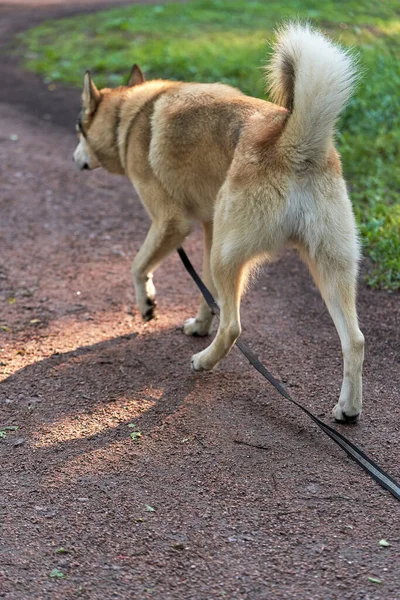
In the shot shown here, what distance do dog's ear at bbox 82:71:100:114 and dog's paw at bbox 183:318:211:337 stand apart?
1.65 metres

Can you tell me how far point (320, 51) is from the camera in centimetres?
344

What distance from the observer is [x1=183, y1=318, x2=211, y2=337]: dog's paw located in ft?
15.9

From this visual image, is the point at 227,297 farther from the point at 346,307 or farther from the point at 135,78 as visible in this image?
the point at 135,78

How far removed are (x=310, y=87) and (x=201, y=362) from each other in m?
1.63

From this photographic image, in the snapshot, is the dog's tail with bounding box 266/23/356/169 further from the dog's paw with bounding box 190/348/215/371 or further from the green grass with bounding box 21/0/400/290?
the dog's paw with bounding box 190/348/215/371

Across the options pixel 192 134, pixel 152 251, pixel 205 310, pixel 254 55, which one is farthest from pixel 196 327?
pixel 254 55

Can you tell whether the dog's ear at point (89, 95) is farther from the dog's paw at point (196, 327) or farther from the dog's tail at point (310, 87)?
the dog's tail at point (310, 87)

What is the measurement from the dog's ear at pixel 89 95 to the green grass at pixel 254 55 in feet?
3.99

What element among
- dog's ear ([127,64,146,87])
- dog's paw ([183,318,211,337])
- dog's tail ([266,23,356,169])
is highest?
dog's tail ([266,23,356,169])

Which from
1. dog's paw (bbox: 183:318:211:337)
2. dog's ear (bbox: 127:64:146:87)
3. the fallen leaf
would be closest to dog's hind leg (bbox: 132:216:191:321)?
dog's paw (bbox: 183:318:211:337)

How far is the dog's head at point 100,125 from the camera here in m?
5.14

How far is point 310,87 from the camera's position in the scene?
3438mm

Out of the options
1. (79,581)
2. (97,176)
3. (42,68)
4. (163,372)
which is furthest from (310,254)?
(42,68)

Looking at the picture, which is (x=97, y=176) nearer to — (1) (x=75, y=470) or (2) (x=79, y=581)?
(1) (x=75, y=470)
